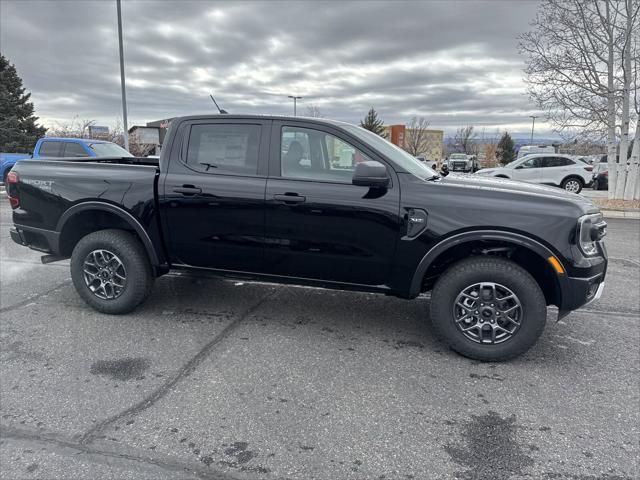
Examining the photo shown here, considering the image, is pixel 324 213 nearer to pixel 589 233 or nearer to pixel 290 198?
pixel 290 198

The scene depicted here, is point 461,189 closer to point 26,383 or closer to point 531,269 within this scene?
point 531,269

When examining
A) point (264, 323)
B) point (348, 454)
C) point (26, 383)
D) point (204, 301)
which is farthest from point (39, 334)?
point (348, 454)

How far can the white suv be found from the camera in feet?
59.3

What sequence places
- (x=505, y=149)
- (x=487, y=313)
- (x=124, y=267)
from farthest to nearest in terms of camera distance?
(x=505, y=149)
(x=124, y=267)
(x=487, y=313)

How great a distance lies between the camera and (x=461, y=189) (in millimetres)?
3551

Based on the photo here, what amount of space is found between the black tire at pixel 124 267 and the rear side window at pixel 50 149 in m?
10.3

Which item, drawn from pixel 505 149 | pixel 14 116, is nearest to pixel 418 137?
pixel 505 149

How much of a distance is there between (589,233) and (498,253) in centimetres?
67

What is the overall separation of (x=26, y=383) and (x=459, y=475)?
279 cm

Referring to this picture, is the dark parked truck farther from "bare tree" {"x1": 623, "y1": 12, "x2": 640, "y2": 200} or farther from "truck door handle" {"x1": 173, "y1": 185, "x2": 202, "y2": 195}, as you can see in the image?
"bare tree" {"x1": 623, "y1": 12, "x2": 640, "y2": 200}

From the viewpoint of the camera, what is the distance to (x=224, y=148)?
160 inches

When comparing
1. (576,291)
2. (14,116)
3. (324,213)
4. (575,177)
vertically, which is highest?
(14,116)

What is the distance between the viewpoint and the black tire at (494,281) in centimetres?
342

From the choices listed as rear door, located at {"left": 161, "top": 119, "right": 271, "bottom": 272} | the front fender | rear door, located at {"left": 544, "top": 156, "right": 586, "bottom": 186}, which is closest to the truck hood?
the front fender
